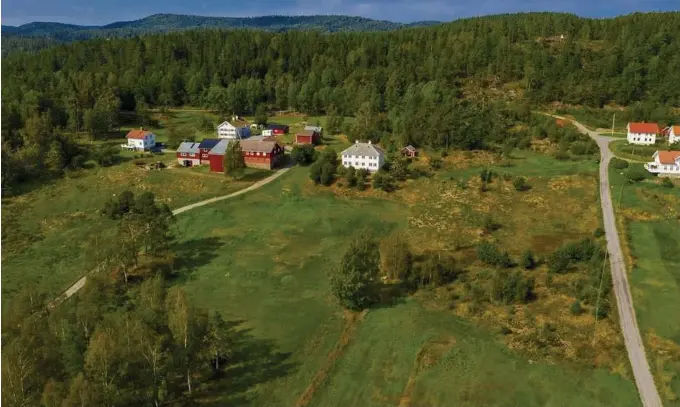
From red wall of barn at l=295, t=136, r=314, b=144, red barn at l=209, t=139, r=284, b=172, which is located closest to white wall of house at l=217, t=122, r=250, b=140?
red wall of barn at l=295, t=136, r=314, b=144

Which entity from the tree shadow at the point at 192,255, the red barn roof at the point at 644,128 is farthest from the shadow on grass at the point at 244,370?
the red barn roof at the point at 644,128

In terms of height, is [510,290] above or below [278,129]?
below

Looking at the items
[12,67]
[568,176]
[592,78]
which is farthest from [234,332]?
[12,67]

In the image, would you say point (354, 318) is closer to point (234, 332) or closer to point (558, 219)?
point (234, 332)

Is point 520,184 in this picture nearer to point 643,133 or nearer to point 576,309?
point 576,309

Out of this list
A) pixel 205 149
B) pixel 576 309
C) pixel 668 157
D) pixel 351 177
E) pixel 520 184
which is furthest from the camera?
pixel 205 149

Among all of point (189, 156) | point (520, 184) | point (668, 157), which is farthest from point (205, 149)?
point (668, 157)
